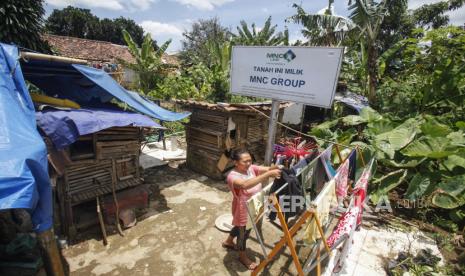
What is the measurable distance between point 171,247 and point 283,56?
4017mm

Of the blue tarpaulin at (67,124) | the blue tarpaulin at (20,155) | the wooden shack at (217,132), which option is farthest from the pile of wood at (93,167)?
the wooden shack at (217,132)

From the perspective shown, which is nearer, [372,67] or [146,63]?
[372,67]

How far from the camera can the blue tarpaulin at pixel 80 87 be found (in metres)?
5.62

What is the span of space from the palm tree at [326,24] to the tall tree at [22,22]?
1090cm

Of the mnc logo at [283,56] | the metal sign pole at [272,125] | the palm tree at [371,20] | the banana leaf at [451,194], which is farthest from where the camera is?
the palm tree at [371,20]

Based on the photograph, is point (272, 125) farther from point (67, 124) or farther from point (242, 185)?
point (67, 124)

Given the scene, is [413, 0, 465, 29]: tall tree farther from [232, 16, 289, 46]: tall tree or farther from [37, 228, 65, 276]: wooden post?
[37, 228, 65, 276]: wooden post

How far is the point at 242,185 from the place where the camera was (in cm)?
334

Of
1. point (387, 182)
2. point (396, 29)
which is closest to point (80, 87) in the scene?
point (387, 182)

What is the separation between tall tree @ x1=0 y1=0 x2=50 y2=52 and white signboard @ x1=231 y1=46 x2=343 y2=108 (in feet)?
26.2

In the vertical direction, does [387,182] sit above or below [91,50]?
below

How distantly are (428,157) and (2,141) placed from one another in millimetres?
7956

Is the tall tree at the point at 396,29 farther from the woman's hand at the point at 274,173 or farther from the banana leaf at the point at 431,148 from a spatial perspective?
the woman's hand at the point at 274,173

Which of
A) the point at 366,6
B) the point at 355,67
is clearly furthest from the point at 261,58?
the point at 355,67
